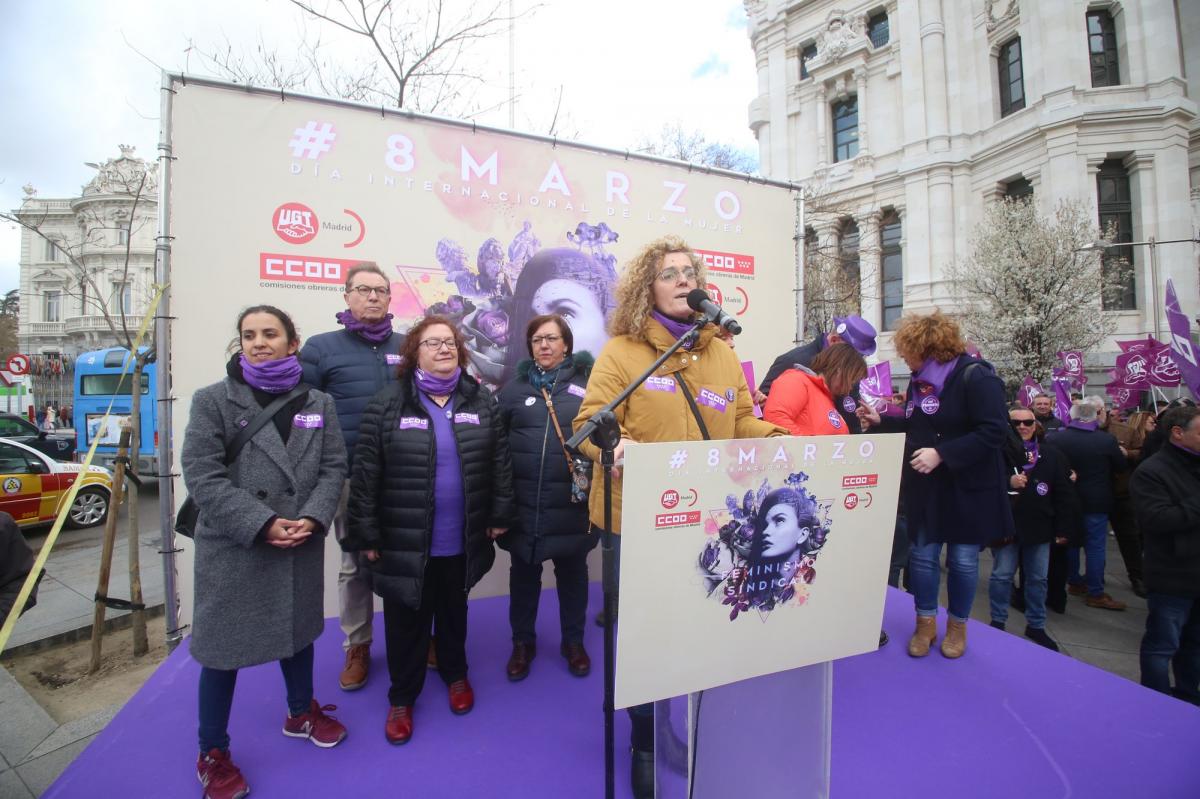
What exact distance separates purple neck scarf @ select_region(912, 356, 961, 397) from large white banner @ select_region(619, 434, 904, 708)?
159 centimetres

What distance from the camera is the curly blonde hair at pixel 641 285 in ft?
6.80

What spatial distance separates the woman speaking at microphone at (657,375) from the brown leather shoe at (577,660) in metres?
0.78

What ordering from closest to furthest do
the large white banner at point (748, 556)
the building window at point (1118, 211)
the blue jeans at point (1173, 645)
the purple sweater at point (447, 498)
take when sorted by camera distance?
1. the large white banner at point (748, 556)
2. the purple sweater at point (447, 498)
3. the blue jeans at point (1173, 645)
4. the building window at point (1118, 211)

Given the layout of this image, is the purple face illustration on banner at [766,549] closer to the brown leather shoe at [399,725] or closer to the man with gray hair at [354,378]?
the brown leather shoe at [399,725]

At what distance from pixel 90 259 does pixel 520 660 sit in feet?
39.7

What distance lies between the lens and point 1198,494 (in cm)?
278

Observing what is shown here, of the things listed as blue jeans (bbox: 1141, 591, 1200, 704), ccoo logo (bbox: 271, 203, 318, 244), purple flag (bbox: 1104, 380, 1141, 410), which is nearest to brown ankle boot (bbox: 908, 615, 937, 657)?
blue jeans (bbox: 1141, 591, 1200, 704)

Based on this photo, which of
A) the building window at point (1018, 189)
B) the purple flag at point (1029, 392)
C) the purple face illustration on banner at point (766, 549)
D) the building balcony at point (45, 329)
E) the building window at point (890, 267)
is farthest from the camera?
the building balcony at point (45, 329)

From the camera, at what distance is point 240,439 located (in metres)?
2.09

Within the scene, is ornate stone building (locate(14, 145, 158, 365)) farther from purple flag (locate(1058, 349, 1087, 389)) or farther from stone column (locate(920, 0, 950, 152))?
stone column (locate(920, 0, 950, 152))

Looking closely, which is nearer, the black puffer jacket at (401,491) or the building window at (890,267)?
the black puffer jacket at (401,491)

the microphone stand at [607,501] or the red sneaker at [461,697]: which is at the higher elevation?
the microphone stand at [607,501]

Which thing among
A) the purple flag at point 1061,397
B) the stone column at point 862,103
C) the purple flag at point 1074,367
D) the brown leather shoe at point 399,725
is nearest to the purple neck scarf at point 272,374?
the brown leather shoe at point 399,725

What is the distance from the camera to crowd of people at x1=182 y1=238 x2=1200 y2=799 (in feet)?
6.61
